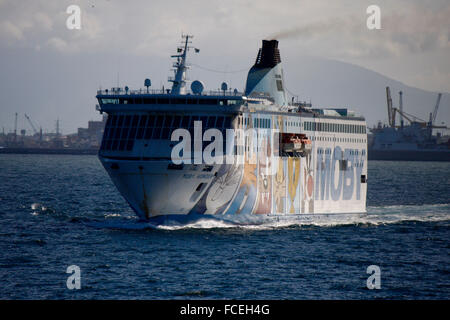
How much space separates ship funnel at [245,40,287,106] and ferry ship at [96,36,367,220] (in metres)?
2.90

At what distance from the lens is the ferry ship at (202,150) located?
56594 mm

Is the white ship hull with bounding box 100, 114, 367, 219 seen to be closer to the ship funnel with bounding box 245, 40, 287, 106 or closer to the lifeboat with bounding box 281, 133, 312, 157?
the lifeboat with bounding box 281, 133, 312, 157

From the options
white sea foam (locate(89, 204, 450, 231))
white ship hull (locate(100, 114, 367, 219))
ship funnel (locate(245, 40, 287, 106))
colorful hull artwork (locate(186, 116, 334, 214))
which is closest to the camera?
white ship hull (locate(100, 114, 367, 219))

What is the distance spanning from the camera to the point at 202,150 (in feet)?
189

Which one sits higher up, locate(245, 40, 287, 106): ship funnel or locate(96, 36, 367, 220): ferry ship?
locate(245, 40, 287, 106): ship funnel

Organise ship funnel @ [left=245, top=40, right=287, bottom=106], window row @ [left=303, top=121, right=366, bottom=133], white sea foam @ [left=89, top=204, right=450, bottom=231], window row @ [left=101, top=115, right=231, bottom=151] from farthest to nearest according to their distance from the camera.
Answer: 1. ship funnel @ [left=245, top=40, right=287, bottom=106]
2. window row @ [left=303, top=121, right=366, bottom=133]
3. white sea foam @ [left=89, top=204, right=450, bottom=231]
4. window row @ [left=101, top=115, right=231, bottom=151]

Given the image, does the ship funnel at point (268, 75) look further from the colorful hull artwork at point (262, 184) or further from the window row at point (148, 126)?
the window row at point (148, 126)

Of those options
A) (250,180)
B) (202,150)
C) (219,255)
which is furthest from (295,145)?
(219,255)

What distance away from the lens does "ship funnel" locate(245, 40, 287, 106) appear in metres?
72.8

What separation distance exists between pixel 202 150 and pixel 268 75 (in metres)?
17.8

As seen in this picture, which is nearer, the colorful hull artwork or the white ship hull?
the white ship hull

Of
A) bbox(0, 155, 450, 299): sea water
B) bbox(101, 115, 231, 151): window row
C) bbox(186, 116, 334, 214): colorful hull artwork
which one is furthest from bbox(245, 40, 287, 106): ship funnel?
bbox(101, 115, 231, 151): window row

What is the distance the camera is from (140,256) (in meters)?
49.2
